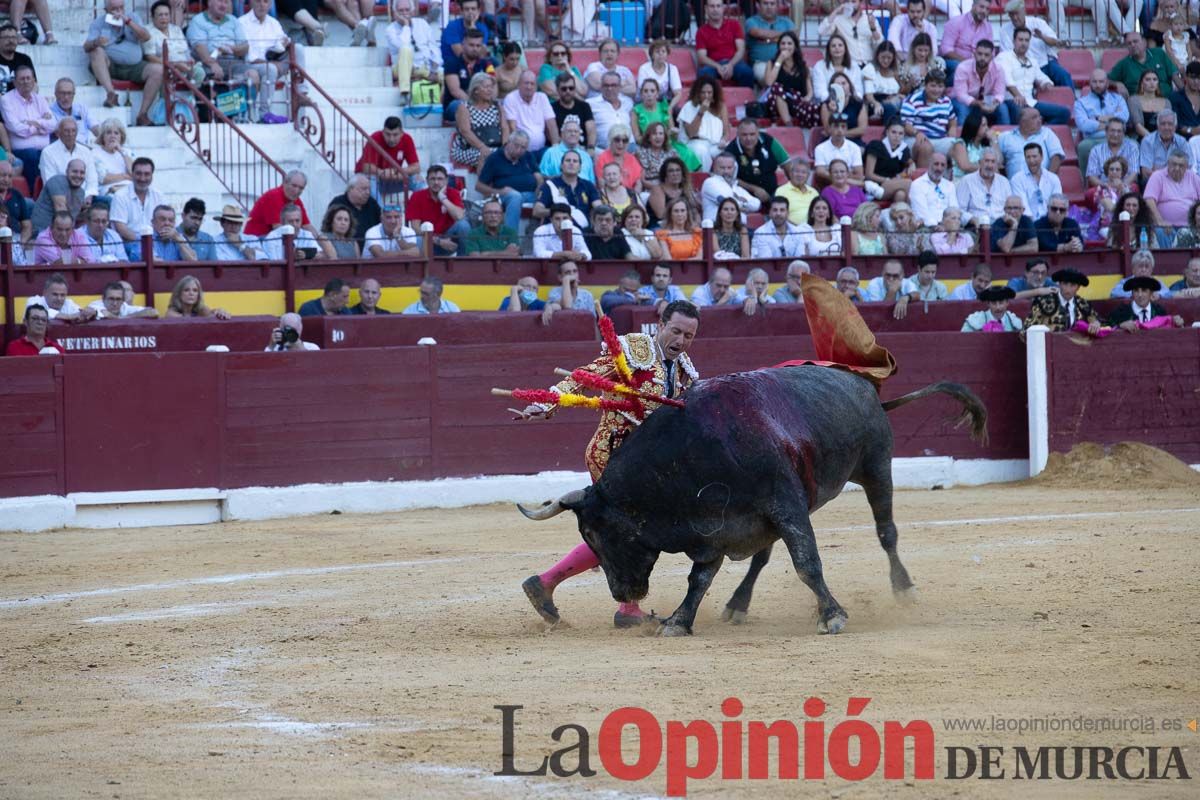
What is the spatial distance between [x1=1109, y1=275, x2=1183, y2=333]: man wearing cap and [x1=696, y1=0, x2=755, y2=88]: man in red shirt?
4156 mm

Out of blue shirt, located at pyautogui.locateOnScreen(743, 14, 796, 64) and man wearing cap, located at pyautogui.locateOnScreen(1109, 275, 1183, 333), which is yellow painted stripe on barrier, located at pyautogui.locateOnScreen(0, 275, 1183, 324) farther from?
blue shirt, located at pyautogui.locateOnScreen(743, 14, 796, 64)

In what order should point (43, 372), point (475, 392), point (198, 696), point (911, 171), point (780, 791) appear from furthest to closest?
point (911, 171) → point (475, 392) → point (43, 372) → point (198, 696) → point (780, 791)

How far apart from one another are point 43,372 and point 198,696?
5.53 m

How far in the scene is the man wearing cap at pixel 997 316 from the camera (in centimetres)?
1230

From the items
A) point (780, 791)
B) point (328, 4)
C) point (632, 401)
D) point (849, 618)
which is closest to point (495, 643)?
point (632, 401)

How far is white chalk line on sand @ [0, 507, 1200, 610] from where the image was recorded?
24.4 ft

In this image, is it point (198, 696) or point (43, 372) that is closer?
point (198, 696)

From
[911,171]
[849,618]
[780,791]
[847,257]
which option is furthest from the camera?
[911,171]

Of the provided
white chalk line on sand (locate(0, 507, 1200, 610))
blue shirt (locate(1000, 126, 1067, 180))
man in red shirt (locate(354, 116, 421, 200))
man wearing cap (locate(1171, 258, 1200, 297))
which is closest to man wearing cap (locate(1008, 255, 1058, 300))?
man wearing cap (locate(1171, 258, 1200, 297))

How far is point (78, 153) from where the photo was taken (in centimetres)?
1154

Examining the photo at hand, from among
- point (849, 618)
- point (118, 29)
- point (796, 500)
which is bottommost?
point (849, 618)

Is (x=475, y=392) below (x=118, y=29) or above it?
below

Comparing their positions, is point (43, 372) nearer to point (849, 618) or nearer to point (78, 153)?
point (78, 153)

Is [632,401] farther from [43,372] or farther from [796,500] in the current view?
[43,372]
